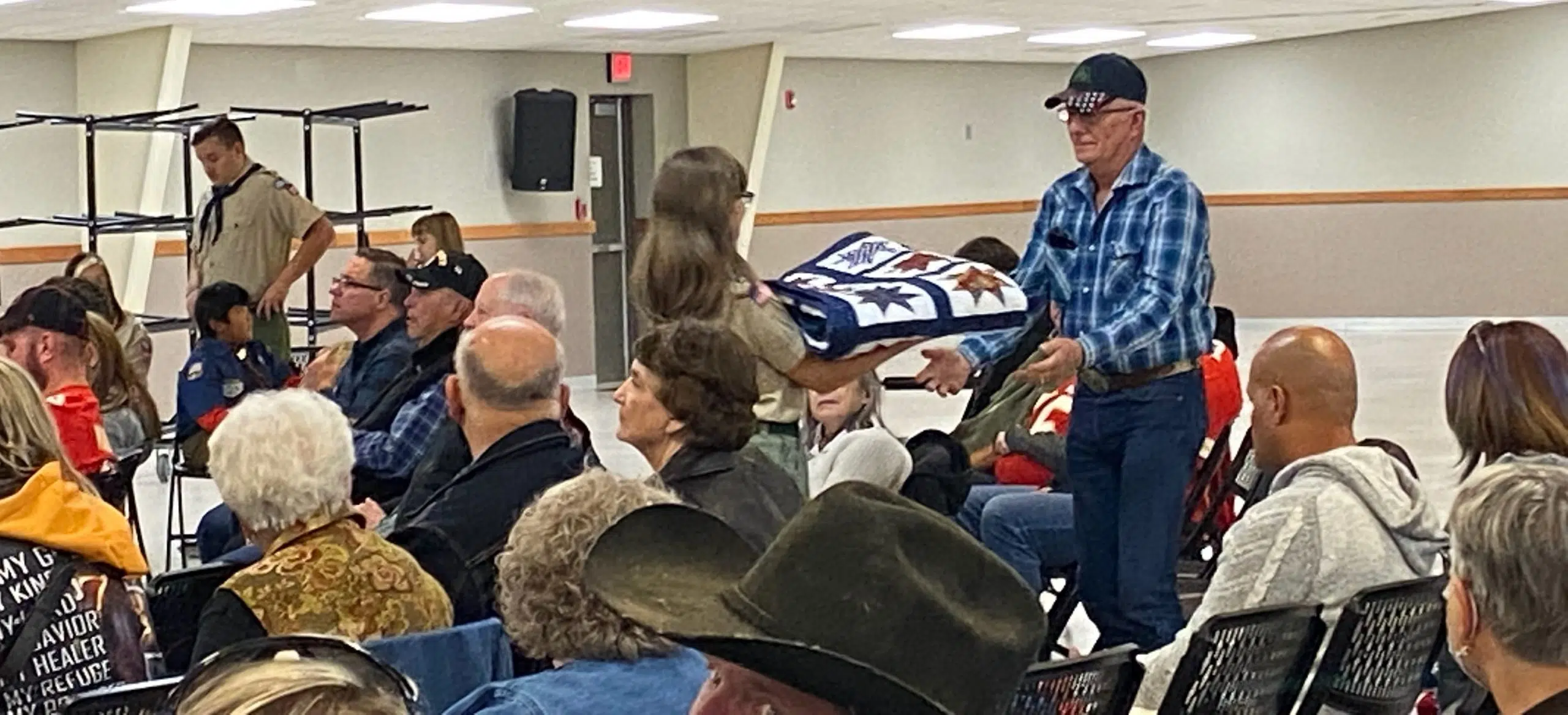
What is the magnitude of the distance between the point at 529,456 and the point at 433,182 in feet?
35.1

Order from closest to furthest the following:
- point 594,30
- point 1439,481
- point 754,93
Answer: point 1439,481 → point 594,30 → point 754,93

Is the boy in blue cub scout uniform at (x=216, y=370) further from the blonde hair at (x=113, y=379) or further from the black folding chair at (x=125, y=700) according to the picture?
the black folding chair at (x=125, y=700)

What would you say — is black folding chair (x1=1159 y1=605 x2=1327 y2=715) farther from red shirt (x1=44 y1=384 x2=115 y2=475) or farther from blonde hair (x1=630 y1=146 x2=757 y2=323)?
red shirt (x1=44 y1=384 x2=115 y2=475)

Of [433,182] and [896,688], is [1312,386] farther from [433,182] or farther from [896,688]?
[433,182]

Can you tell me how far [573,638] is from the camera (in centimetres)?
246

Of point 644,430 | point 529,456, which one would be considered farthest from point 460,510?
point 644,430

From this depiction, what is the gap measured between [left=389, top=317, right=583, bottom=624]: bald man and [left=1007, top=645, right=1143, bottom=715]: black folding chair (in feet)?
3.38

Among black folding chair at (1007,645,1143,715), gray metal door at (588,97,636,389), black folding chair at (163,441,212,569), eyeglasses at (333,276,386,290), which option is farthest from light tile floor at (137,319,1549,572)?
black folding chair at (1007,645,1143,715)

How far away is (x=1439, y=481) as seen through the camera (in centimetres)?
861

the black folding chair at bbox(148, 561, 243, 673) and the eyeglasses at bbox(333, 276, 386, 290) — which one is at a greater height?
the eyeglasses at bbox(333, 276, 386, 290)

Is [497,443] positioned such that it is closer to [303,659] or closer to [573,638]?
[573,638]

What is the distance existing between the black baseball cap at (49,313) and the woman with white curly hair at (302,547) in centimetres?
228

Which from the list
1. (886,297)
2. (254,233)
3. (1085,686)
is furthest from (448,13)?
(1085,686)

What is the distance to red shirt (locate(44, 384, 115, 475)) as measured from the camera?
514cm
